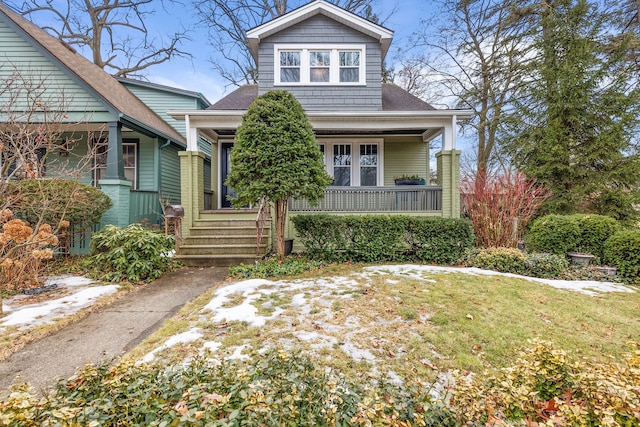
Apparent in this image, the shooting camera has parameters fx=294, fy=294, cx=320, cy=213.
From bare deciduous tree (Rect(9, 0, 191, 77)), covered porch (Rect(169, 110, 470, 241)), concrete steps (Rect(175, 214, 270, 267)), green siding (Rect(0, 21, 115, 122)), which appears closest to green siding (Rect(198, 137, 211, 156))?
covered porch (Rect(169, 110, 470, 241))

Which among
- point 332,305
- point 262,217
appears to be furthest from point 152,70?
point 332,305

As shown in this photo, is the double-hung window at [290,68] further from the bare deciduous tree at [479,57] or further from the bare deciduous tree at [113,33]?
→ the bare deciduous tree at [113,33]

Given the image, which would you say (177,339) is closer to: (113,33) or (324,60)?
(324,60)

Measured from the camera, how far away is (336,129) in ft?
29.1

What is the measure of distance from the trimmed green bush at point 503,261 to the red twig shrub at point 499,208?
40.8 inches

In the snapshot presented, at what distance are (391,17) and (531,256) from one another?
15.5 metres

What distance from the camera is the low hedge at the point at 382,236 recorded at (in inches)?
278

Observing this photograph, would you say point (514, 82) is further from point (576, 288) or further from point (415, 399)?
point (415, 399)

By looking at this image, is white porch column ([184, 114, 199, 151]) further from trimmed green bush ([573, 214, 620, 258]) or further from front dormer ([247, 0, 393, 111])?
trimmed green bush ([573, 214, 620, 258])

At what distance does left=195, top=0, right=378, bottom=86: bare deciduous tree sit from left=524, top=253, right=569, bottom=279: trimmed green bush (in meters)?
16.2

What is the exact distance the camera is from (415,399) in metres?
1.83

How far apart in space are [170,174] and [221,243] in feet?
16.7

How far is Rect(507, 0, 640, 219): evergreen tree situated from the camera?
8695 millimetres

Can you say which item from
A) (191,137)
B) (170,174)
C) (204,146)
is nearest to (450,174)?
(191,137)
